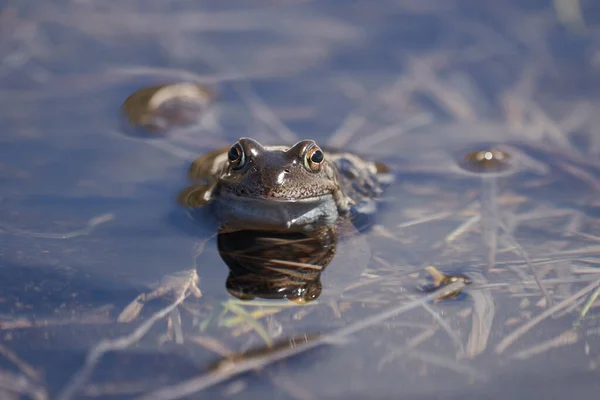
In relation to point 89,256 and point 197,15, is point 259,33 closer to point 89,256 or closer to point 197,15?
point 197,15

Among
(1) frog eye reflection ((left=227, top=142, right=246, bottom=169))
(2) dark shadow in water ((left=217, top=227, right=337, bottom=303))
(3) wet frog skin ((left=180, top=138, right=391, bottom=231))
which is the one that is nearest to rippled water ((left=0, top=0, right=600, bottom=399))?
(2) dark shadow in water ((left=217, top=227, right=337, bottom=303))

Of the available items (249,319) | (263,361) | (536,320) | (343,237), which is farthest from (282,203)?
(536,320)

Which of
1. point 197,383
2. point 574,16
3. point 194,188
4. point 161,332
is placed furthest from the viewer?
point 574,16

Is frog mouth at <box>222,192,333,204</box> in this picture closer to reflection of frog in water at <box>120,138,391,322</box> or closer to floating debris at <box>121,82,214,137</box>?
reflection of frog in water at <box>120,138,391,322</box>

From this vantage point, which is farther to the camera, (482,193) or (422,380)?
(482,193)

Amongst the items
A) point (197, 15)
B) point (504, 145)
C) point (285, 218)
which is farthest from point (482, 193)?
point (197, 15)

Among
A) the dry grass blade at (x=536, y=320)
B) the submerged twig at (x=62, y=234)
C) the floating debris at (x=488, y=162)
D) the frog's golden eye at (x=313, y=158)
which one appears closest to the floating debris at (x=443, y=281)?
the dry grass blade at (x=536, y=320)

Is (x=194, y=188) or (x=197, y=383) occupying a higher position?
(x=194, y=188)

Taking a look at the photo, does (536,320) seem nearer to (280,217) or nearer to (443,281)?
(443,281)
